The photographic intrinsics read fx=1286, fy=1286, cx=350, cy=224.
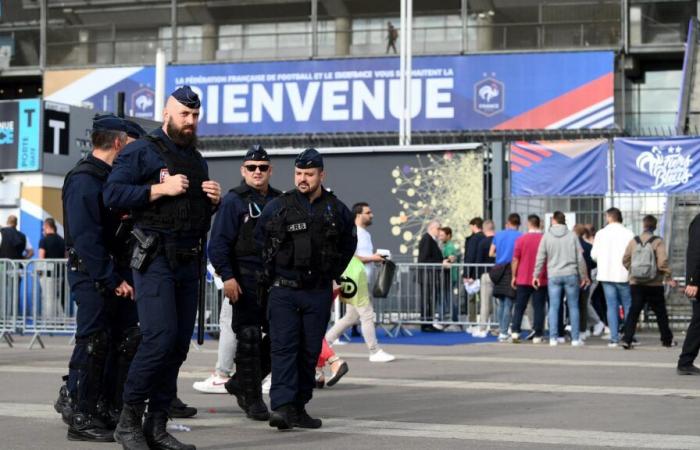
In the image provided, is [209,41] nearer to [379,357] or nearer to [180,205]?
[379,357]

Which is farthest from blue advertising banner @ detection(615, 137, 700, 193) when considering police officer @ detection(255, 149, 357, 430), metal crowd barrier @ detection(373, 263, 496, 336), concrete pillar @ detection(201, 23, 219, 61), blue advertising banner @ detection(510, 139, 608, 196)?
concrete pillar @ detection(201, 23, 219, 61)

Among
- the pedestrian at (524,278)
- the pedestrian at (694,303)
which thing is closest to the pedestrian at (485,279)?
the pedestrian at (524,278)

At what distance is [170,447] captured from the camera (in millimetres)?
7363

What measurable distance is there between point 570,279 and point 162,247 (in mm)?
11113

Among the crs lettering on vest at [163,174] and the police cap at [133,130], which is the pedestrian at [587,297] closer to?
the police cap at [133,130]

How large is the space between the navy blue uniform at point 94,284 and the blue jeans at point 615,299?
10.6 meters

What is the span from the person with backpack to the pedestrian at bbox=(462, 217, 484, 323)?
11.9 ft

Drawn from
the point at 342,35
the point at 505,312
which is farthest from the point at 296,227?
the point at 342,35

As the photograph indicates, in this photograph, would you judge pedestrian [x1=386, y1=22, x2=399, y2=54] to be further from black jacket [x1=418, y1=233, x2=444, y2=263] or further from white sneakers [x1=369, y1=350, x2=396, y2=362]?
white sneakers [x1=369, y1=350, x2=396, y2=362]

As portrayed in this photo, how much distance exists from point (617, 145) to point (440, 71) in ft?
50.7

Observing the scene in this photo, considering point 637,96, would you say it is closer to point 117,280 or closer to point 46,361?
point 46,361

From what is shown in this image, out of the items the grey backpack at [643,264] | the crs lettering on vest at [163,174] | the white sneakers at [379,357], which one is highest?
the crs lettering on vest at [163,174]

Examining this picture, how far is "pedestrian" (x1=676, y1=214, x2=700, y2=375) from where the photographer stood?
12547mm

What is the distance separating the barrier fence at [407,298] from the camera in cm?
1816
